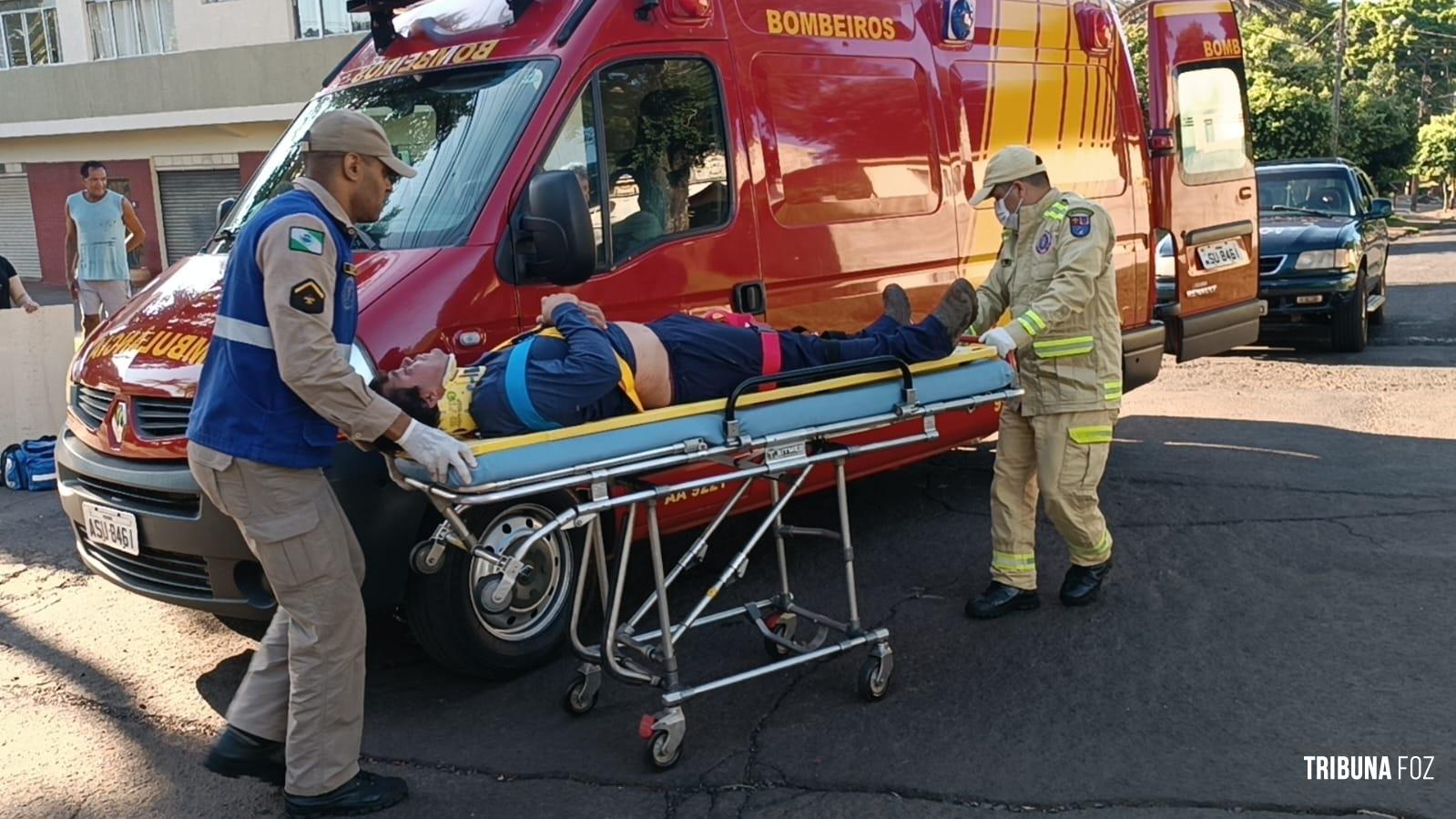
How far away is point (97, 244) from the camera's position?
10.1 meters

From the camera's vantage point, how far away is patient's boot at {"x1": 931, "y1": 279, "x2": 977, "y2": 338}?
462cm

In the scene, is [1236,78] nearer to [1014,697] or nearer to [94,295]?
[1014,697]

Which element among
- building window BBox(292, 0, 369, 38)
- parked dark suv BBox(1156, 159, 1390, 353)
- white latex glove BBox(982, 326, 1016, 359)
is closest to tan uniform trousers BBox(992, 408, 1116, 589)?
white latex glove BBox(982, 326, 1016, 359)

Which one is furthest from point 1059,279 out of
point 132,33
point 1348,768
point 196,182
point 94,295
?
point 132,33

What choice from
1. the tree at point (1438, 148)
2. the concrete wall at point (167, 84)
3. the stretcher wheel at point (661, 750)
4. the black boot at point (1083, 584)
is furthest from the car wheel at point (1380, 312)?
the tree at point (1438, 148)

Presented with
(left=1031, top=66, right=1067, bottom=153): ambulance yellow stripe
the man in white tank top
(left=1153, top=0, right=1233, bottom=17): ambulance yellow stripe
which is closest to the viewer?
(left=1031, top=66, right=1067, bottom=153): ambulance yellow stripe

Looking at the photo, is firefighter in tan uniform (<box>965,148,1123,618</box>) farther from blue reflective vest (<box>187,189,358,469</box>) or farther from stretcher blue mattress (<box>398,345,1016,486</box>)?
blue reflective vest (<box>187,189,358,469</box>)

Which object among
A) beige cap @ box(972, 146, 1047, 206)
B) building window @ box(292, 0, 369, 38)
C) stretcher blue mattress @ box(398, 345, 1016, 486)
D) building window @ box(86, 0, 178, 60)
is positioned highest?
building window @ box(86, 0, 178, 60)

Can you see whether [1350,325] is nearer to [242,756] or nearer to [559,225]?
[559,225]

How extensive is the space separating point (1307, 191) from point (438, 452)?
488 inches

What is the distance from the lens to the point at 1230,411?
9.34 meters

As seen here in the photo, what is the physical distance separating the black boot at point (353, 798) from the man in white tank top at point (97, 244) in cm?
750

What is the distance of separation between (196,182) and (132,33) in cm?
324

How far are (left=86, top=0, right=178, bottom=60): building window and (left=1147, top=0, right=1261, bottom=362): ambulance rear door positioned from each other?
19.3 m
